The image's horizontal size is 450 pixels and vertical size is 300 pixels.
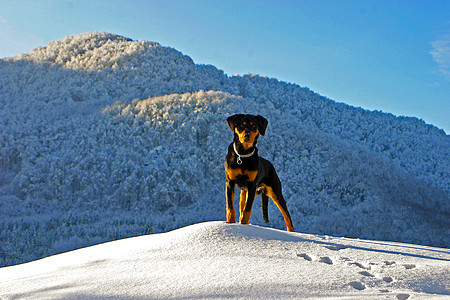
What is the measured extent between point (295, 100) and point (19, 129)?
69.2 feet

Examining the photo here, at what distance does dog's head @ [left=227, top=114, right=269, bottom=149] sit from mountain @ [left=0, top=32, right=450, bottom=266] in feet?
27.4

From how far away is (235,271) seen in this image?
2771mm

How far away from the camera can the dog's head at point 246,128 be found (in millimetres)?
3955

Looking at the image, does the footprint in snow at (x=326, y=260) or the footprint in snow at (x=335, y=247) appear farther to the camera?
the footprint in snow at (x=335, y=247)

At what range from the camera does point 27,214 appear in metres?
13.3

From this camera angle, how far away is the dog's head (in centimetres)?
396

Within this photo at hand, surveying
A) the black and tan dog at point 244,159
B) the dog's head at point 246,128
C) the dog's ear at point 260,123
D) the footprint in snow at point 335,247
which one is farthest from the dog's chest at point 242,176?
the footprint in snow at point 335,247

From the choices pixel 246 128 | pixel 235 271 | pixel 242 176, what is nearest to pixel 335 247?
pixel 242 176

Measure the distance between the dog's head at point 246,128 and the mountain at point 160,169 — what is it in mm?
8363

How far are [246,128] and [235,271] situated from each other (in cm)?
174

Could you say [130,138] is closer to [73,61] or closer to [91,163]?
[91,163]

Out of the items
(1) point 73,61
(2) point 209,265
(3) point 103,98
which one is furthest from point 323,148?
(1) point 73,61

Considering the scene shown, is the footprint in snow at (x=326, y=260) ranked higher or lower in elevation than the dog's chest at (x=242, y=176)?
lower

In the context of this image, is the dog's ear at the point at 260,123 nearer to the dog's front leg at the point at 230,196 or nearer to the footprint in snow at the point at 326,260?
the dog's front leg at the point at 230,196
